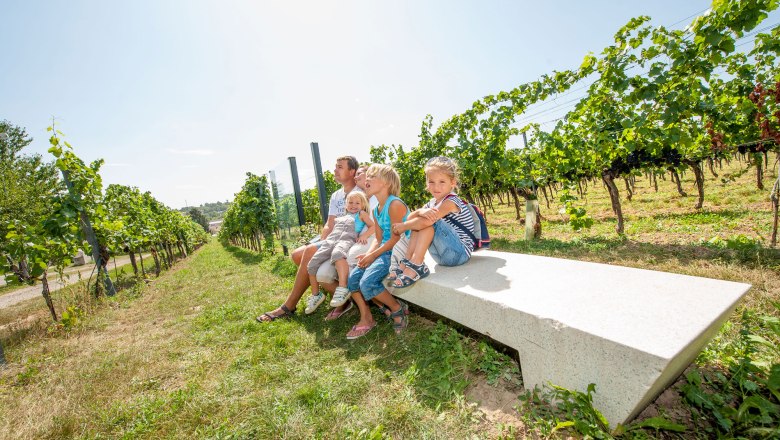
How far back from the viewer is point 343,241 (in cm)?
312

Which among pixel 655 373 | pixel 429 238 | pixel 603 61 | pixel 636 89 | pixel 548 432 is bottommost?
pixel 548 432

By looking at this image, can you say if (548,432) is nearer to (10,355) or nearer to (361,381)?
(361,381)

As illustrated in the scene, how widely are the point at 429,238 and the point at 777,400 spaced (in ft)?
5.97

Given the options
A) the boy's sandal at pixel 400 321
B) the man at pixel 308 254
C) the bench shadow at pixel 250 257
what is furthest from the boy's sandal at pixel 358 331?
the bench shadow at pixel 250 257

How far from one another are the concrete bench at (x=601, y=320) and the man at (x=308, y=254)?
166cm

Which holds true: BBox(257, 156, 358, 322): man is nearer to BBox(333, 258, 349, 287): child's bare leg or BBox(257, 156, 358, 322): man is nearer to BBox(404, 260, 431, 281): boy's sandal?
BBox(333, 258, 349, 287): child's bare leg

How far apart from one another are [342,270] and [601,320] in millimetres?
2115

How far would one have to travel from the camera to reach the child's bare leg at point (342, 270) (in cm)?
293

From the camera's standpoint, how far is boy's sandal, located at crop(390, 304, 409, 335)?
262 centimetres

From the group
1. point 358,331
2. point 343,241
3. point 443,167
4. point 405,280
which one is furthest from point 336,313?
point 443,167

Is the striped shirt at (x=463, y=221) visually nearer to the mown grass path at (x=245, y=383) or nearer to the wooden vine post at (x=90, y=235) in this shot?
the mown grass path at (x=245, y=383)

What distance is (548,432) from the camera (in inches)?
53.4

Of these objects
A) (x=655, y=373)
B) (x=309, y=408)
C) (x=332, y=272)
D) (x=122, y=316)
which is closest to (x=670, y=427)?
(x=655, y=373)

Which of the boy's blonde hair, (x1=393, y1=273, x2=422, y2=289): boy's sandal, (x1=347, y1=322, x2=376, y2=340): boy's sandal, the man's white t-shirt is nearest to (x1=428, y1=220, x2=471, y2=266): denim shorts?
(x1=393, y1=273, x2=422, y2=289): boy's sandal
